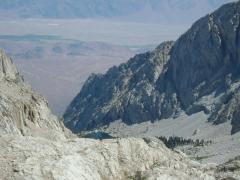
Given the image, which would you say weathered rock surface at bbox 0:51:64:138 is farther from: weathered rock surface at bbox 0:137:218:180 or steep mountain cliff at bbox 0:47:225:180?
weathered rock surface at bbox 0:137:218:180

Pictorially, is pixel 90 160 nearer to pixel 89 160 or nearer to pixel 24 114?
pixel 89 160

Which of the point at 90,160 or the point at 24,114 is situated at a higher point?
the point at 24,114

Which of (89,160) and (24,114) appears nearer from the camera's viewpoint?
(89,160)

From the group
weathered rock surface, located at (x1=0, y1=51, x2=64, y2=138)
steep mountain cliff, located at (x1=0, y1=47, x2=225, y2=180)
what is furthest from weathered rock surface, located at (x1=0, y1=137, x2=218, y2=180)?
weathered rock surface, located at (x1=0, y1=51, x2=64, y2=138)

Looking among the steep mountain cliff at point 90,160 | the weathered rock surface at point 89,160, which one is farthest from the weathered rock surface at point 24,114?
the weathered rock surface at point 89,160

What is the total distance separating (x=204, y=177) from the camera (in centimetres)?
5481

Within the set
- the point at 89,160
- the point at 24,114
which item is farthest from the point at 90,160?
the point at 24,114

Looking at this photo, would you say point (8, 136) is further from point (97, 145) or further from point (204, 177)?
point (204, 177)

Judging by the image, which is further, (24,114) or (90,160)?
(24,114)

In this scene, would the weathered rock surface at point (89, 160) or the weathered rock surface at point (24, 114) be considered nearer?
the weathered rock surface at point (89, 160)

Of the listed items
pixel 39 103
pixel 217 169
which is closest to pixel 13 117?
pixel 39 103

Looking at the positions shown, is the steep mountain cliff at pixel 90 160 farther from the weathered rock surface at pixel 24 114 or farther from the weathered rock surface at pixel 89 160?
the weathered rock surface at pixel 24 114

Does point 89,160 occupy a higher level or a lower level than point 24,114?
lower

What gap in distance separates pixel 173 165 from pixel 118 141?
4969mm
